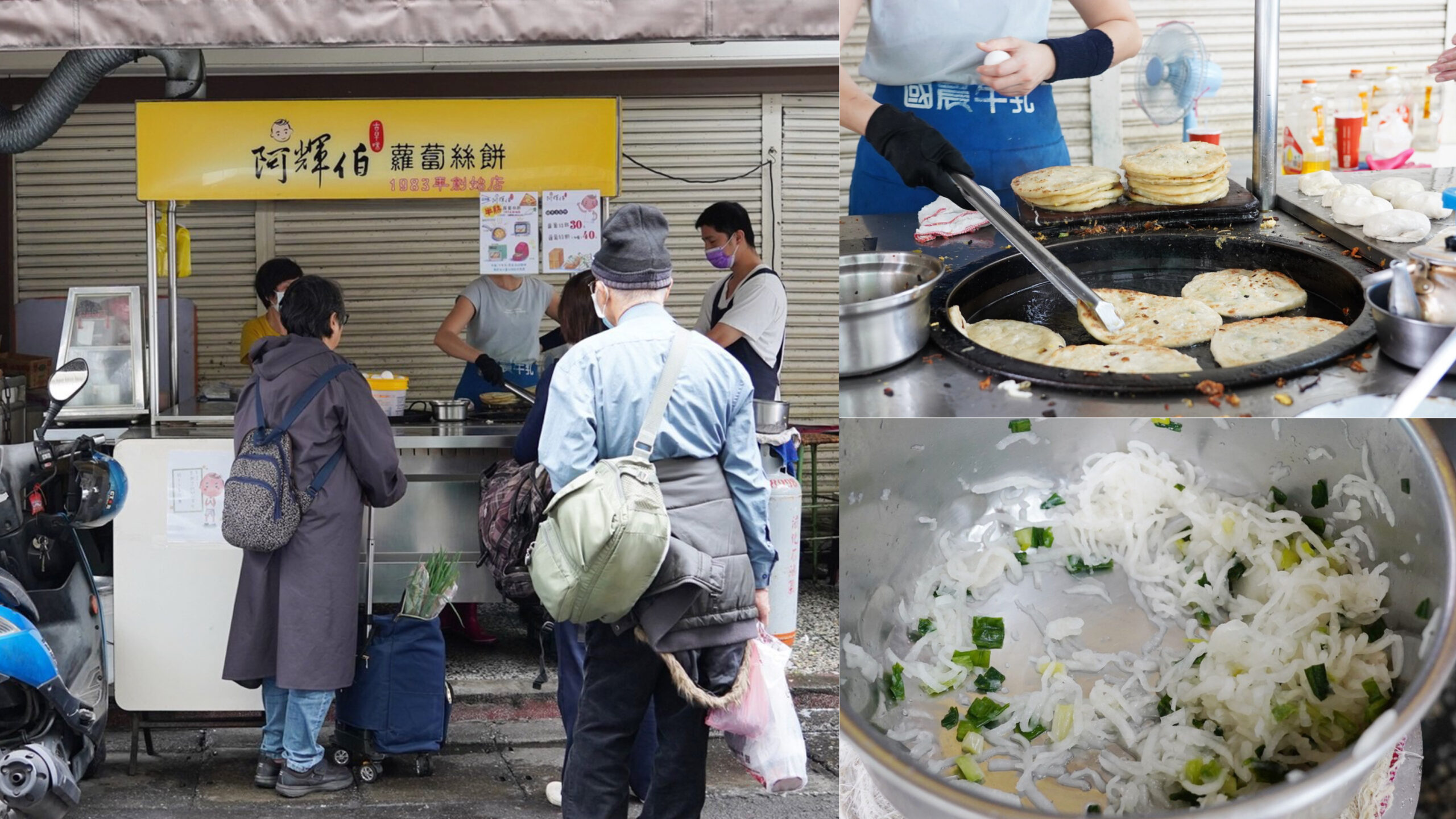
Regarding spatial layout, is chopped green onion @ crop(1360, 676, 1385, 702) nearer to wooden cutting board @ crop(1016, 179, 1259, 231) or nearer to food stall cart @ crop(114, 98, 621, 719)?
wooden cutting board @ crop(1016, 179, 1259, 231)

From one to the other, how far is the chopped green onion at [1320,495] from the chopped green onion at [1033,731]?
1.50ft

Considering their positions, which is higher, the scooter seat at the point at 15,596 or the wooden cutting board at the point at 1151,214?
the wooden cutting board at the point at 1151,214

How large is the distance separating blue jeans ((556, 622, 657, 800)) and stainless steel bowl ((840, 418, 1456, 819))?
7.05 feet

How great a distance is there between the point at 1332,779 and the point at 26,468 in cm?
394

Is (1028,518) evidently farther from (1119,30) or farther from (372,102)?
(372,102)

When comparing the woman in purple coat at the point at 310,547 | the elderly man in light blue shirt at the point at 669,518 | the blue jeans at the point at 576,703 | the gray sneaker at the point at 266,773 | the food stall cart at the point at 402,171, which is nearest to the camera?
the elderly man in light blue shirt at the point at 669,518

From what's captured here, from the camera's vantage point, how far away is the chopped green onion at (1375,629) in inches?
59.6

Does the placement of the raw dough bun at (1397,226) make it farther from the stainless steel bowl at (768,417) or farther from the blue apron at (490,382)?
the blue apron at (490,382)

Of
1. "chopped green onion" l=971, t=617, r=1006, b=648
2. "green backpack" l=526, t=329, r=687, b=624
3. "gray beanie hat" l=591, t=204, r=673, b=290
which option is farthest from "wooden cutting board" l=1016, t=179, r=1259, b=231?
"gray beanie hat" l=591, t=204, r=673, b=290

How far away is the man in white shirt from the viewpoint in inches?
188

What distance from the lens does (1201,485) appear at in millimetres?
1590

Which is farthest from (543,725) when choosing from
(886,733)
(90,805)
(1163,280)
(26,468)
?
(1163,280)

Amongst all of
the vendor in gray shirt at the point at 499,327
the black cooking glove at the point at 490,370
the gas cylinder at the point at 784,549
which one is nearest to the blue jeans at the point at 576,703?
the gas cylinder at the point at 784,549

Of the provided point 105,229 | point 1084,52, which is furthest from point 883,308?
point 105,229
